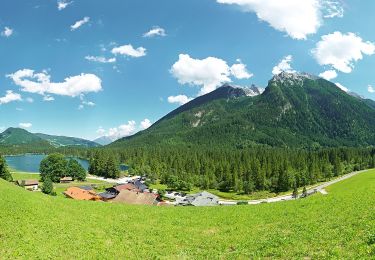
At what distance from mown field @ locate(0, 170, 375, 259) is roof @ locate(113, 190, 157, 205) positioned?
44.5 metres

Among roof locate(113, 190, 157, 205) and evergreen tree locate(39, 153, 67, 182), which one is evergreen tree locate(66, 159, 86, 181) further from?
roof locate(113, 190, 157, 205)

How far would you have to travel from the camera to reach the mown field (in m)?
22.4

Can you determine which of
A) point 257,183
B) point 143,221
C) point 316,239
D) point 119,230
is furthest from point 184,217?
point 257,183

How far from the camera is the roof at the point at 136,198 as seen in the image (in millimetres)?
85125

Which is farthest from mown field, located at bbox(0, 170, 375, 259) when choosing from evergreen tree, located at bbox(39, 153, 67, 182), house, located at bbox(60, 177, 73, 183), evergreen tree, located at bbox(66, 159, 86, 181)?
evergreen tree, located at bbox(66, 159, 86, 181)

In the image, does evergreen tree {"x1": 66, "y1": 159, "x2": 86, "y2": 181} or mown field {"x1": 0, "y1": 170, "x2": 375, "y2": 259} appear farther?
evergreen tree {"x1": 66, "y1": 159, "x2": 86, "y2": 181}

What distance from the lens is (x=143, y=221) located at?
120 feet

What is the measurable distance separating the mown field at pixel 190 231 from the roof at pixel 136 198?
146ft

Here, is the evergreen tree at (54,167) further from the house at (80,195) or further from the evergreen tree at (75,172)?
the house at (80,195)

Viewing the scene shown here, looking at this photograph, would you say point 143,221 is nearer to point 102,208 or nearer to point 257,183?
point 102,208

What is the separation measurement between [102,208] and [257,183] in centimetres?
9732

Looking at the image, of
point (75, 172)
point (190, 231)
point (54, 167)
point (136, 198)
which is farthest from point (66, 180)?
point (190, 231)

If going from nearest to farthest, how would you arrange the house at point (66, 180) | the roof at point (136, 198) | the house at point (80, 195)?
the roof at point (136, 198), the house at point (80, 195), the house at point (66, 180)

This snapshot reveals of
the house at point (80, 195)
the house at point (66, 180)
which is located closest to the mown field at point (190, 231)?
the house at point (80, 195)
